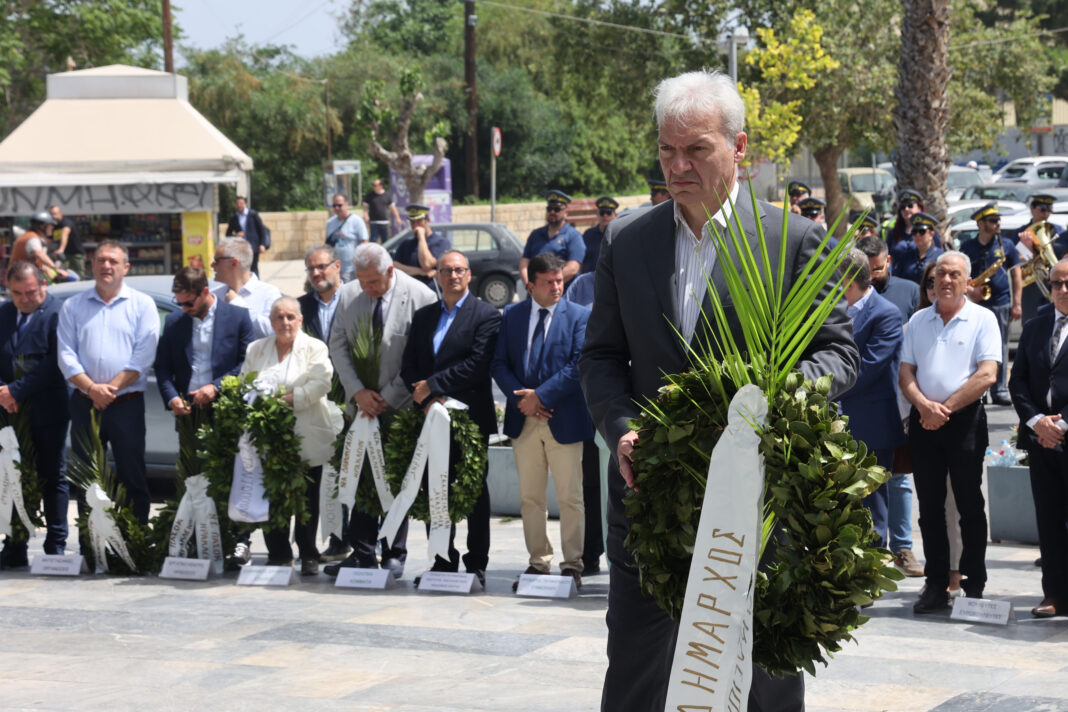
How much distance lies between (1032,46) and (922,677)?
33.7 meters

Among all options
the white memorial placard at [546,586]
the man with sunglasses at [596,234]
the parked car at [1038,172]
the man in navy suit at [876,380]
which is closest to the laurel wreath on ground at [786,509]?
the man in navy suit at [876,380]

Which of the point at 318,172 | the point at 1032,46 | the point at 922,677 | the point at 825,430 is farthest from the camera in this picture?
the point at 318,172

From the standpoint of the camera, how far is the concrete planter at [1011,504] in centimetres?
927

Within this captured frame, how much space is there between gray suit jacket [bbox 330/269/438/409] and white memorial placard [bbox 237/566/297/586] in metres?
1.13

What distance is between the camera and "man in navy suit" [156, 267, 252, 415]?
8.98 m

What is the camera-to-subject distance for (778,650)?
3529 mm

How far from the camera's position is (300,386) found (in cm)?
866

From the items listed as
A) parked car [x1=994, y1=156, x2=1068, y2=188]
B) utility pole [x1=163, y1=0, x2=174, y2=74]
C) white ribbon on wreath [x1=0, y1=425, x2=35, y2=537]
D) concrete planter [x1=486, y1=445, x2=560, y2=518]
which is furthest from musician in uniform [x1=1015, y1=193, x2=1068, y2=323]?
parked car [x1=994, y1=156, x2=1068, y2=188]

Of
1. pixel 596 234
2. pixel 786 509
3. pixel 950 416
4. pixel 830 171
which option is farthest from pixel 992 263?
pixel 830 171

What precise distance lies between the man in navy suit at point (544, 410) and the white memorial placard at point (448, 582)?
0.28m

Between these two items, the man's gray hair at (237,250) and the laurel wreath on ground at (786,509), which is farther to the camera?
the man's gray hair at (237,250)

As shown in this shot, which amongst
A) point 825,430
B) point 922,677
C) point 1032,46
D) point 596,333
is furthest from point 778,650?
point 1032,46

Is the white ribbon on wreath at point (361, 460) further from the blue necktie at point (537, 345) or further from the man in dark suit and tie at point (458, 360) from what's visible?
the blue necktie at point (537, 345)

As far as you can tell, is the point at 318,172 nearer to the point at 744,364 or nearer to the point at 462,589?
the point at 462,589
